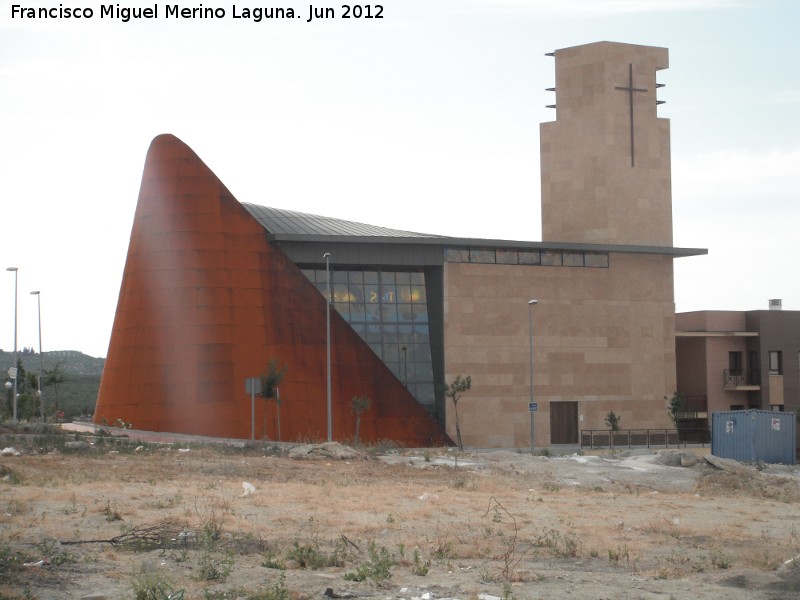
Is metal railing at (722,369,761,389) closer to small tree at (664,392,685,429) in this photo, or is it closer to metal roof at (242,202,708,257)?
small tree at (664,392,685,429)

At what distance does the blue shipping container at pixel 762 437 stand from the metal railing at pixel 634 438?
11979mm

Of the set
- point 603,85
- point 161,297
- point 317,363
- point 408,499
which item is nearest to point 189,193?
point 161,297

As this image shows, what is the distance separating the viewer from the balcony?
6450 cm

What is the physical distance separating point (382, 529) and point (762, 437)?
93.8ft

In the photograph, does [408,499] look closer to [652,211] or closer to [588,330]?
[588,330]

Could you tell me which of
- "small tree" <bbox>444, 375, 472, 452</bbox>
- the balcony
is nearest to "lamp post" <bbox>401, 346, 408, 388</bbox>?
"small tree" <bbox>444, 375, 472, 452</bbox>

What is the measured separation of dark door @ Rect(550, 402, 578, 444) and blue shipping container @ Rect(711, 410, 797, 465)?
13823mm

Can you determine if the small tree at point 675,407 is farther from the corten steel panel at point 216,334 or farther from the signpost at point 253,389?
the signpost at point 253,389

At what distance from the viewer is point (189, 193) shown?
52.6m

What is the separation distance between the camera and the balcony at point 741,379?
64.5m

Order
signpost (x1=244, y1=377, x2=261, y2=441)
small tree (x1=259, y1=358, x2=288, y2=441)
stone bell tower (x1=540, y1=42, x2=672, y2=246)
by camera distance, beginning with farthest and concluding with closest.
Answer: stone bell tower (x1=540, y1=42, x2=672, y2=246), small tree (x1=259, y1=358, x2=288, y2=441), signpost (x1=244, y1=377, x2=261, y2=441)

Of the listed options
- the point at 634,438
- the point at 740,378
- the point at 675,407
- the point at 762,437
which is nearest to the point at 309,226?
the point at 634,438

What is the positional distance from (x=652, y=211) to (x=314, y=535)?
1897 inches

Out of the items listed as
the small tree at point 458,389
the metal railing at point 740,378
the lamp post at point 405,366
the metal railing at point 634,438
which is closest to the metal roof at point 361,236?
the lamp post at point 405,366
